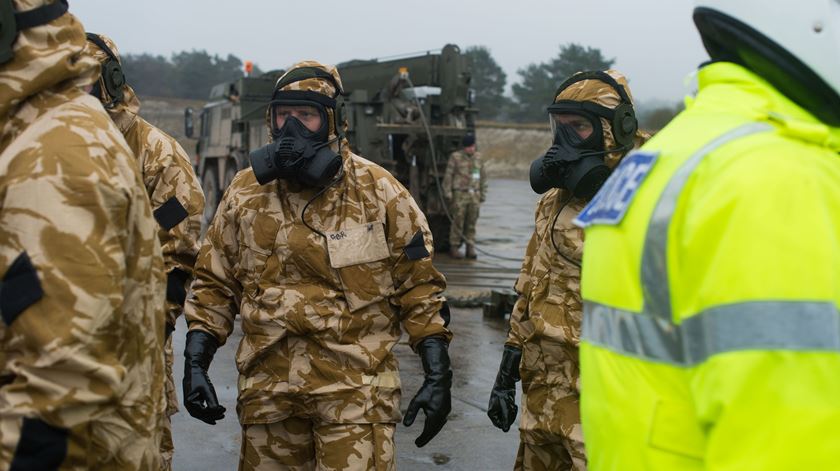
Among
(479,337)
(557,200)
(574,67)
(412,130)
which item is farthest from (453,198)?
(574,67)

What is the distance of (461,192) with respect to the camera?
15266 millimetres

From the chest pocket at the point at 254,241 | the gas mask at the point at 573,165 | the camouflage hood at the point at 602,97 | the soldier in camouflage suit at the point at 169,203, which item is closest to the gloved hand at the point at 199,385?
Answer: the chest pocket at the point at 254,241

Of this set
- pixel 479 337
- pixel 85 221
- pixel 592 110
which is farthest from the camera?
pixel 479 337

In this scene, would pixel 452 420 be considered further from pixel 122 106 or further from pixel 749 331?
pixel 749 331

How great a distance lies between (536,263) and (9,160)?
7.66 feet

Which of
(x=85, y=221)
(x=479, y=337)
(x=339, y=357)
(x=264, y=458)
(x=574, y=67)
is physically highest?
(x=85, y=221)

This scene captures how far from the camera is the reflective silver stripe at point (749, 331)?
1396mm

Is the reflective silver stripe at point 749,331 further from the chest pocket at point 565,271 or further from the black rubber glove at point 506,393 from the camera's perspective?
the black rubber glove at point 506,393

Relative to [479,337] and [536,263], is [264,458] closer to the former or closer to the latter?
[536,263]

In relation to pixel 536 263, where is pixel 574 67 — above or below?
below

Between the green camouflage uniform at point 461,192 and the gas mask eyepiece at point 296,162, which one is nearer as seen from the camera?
the gas mask eyepiece at point 296,162

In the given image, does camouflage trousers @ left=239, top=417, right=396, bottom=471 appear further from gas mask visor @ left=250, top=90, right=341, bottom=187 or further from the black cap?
the black cap

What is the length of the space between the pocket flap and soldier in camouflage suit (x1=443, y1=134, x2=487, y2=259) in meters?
11.4

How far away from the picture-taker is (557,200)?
159 inches
